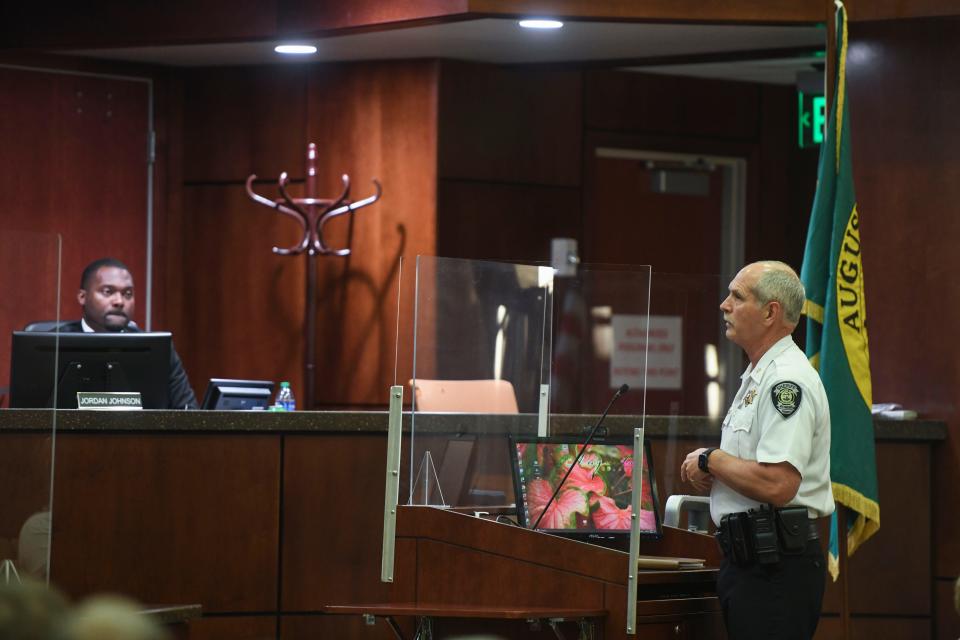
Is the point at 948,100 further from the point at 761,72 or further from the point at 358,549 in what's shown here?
the point at 358,549

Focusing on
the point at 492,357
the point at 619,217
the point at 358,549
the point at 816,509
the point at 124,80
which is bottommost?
the point at 358,549

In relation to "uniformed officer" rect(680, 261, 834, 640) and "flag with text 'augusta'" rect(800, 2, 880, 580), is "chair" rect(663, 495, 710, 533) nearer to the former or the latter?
"uniformed officer" rect(680, 261, 834, 640)

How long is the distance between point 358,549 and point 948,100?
9.22 feet

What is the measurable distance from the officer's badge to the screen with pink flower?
18.9 inches

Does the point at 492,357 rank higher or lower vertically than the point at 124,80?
lower

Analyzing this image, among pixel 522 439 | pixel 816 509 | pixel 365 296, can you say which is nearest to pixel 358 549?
pixel 522 439

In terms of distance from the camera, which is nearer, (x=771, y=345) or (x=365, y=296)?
(x=771, y=345)

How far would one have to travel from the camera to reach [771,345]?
3266 millimetres

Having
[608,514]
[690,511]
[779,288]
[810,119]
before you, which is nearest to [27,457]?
[608,514]

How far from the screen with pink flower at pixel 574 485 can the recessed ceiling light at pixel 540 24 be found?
8.71ft

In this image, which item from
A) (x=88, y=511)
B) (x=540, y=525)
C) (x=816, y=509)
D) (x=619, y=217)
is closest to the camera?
(x=816, y=509)

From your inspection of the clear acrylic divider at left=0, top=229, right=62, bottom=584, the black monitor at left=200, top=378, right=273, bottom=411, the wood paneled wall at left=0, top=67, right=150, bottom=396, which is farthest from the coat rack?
the clear acrylic divider at left=0, top=229, right=62, bottom=584

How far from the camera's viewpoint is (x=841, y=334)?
424 centimetres

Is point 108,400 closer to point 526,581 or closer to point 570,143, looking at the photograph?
point 526,581
